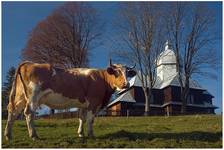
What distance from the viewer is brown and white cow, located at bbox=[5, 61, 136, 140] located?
11.7m

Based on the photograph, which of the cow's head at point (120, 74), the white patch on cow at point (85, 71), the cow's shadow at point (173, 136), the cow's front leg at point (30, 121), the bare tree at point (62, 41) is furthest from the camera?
the bare tree at point (62, 41)

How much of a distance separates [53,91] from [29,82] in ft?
2.28

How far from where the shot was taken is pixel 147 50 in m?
39.8

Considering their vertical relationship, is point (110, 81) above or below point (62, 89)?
above

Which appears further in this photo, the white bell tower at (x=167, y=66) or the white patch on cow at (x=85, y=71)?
the white bell tower at (x=167, y=66)

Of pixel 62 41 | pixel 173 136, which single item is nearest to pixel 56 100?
pixel 173 136

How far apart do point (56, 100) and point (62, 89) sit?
34 centimetres

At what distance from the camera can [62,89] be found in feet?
39.2

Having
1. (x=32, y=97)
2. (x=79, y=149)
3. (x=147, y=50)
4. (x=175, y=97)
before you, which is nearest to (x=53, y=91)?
(x=32, y=97)

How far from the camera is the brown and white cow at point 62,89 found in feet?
38.5

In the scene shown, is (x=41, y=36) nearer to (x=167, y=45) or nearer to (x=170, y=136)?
(x=167, y=45)

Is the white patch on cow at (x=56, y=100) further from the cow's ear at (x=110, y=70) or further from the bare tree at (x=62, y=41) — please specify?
the bare tree at (x=62, y=41)

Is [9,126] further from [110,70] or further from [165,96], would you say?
[165,96]

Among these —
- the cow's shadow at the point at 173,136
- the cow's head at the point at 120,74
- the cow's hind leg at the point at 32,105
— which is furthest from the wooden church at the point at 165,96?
the cow's hind leg at the point at 32,105
